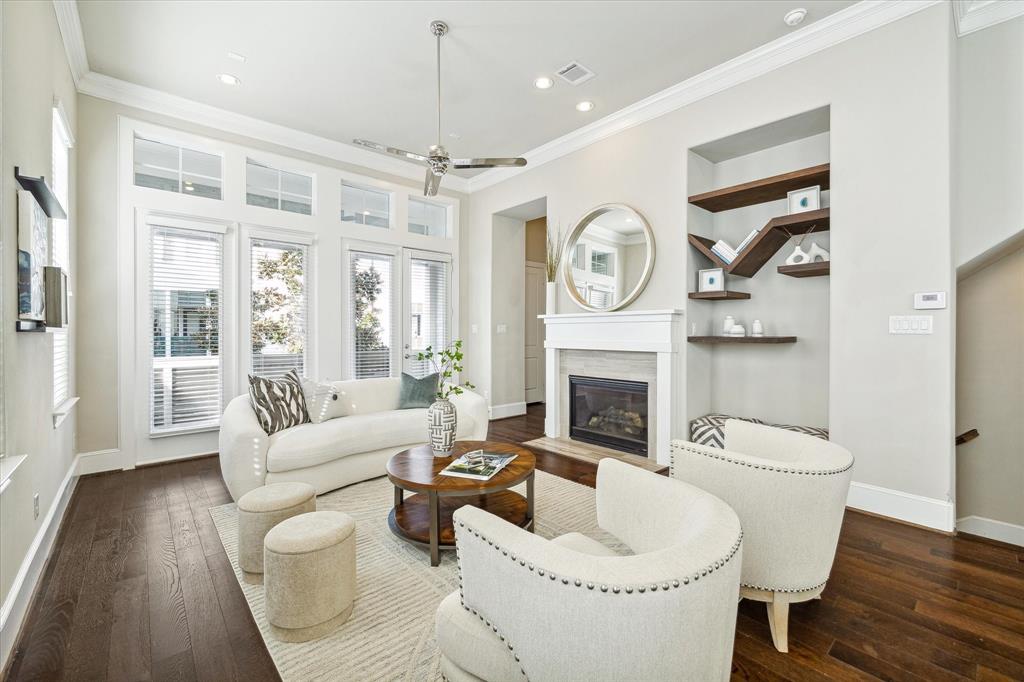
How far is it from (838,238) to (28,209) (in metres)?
4.62

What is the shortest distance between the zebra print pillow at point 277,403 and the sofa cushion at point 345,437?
9cm

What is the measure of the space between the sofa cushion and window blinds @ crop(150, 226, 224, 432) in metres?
1.60

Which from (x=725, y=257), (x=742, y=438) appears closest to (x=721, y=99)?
(x=725, y=257)

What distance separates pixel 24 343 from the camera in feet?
7.03

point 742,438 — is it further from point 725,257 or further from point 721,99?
point 721,99

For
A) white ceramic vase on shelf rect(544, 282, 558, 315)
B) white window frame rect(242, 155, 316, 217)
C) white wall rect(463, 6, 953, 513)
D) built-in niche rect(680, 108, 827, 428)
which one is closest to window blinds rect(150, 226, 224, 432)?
white window frame rect(242, 155, 316, 217)

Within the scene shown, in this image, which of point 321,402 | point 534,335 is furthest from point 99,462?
point 534,335

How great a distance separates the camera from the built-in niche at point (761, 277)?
355 centimetres

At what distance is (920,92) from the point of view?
2805mm

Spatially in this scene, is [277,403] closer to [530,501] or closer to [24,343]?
[24,343]

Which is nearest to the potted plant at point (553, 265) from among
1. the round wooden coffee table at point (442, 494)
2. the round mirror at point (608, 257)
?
the round mirror at point (608, 257)

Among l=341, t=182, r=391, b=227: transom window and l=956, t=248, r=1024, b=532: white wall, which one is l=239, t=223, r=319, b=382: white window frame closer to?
l=341, t=182, r=391, b=227: transom window

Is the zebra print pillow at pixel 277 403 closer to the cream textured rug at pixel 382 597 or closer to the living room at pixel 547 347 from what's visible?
the living room at pixel 547 347

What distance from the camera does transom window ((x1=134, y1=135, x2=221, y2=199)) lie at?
13.4 feet
